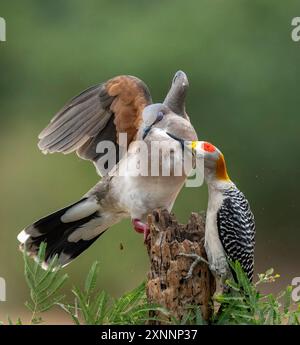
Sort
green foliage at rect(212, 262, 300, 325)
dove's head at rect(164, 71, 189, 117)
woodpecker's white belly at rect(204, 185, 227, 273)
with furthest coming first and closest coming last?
1. dove's head at rect(164, 71, 189, 117)
2. woodpecker's white belly at rect(204, 185, 227, 273)
3. green foliage at rect(212, 262, 300, 325)

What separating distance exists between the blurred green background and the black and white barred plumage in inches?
151

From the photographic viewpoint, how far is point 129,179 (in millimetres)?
4457

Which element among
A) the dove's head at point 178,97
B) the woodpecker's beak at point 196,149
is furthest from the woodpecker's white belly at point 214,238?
the dove's head at point 178,97

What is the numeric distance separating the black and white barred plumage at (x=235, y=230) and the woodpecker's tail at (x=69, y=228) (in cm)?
117

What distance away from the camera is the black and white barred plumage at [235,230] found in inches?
139

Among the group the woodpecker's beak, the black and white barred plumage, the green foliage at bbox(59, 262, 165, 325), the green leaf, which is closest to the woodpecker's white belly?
the black and white barred plumage

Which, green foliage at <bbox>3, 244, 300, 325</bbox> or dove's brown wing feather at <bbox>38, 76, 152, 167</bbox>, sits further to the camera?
dove's brown wing feather at <bbox>38, 76, 152, 167</bbox>

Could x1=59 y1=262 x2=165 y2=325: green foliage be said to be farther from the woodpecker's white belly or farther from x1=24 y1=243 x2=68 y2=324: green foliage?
the woodpecker's white belly

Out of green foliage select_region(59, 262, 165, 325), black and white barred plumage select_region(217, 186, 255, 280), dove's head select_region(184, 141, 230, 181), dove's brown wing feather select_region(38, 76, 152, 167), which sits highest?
dove's brown wing feather select_region(38, 76, 152, 167)

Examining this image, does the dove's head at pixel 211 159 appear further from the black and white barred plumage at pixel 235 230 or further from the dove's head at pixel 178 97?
the dove's head at pixel 178 97

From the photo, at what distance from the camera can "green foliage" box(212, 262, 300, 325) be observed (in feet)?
11.2
